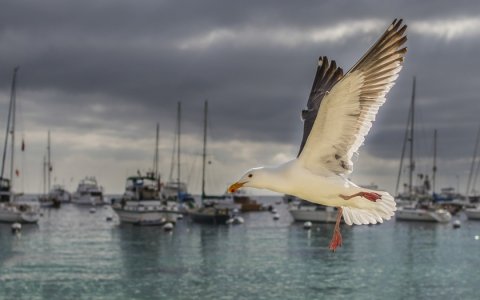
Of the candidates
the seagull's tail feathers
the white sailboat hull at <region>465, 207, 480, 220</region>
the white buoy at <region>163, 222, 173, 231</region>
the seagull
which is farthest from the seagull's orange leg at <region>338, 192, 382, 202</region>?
the white sailboat hull at <region>465, 207, 480, 220</region>

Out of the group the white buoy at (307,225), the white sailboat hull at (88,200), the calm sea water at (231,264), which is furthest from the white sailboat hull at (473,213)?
the white sailboat hull at (88,200)

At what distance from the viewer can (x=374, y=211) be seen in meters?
7.23

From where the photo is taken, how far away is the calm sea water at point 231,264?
3459cm

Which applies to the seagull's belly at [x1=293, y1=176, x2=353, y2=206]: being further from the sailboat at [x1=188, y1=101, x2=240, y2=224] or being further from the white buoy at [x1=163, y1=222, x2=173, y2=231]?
the sailboat at [x1=188, y1=101, x2=240, y2=224]

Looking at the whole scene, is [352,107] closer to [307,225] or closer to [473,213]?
[307,225]

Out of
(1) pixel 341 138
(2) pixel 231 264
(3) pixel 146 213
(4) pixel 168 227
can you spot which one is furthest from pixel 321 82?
(3) pixel 146 213

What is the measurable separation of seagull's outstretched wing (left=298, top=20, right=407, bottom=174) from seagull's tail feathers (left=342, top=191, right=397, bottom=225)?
58 centimetres

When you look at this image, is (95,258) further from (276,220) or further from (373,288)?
(276,220)

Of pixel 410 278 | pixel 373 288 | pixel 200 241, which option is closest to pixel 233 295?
pixel 373 288

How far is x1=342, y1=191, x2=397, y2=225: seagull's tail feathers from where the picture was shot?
7102 millimetres

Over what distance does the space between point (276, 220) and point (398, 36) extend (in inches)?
3452

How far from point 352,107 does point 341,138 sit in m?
0.33

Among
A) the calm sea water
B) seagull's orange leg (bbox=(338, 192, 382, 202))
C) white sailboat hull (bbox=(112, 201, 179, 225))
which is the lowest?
the calm sea water

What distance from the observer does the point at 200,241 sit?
58406 millimetres
